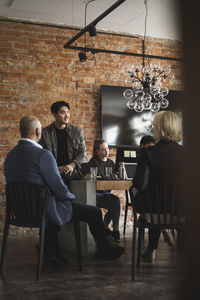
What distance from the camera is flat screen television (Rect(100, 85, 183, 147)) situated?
20.9ft

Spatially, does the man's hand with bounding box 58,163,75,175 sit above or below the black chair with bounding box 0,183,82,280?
above

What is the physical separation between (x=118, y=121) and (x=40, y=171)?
3.73m

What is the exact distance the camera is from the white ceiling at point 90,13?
544 cm

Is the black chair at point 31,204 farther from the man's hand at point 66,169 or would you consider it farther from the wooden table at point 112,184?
the man's hand at point 66,169

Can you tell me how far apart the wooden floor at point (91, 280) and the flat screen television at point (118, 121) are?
2922mm

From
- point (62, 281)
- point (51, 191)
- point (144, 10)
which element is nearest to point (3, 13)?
point (144, 10)

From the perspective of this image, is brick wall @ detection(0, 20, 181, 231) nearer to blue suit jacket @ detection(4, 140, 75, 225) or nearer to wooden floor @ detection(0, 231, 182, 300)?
wooden floor @ detection(0, 231, 182, 300)

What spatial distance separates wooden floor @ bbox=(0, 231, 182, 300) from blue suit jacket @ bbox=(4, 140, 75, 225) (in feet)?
1.50

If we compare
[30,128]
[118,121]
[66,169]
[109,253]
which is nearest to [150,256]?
[109,253]

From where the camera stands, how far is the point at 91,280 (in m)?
2.77

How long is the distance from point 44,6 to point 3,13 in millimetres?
680

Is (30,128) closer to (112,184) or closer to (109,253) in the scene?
(112,184)

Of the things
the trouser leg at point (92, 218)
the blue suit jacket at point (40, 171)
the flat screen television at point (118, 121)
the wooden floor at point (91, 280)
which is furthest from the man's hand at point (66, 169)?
the flat screen television at point (118, 121)

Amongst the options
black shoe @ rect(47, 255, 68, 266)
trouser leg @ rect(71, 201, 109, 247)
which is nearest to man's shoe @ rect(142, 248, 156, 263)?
trouser leg @ rect(71, 201, 109, 247)
